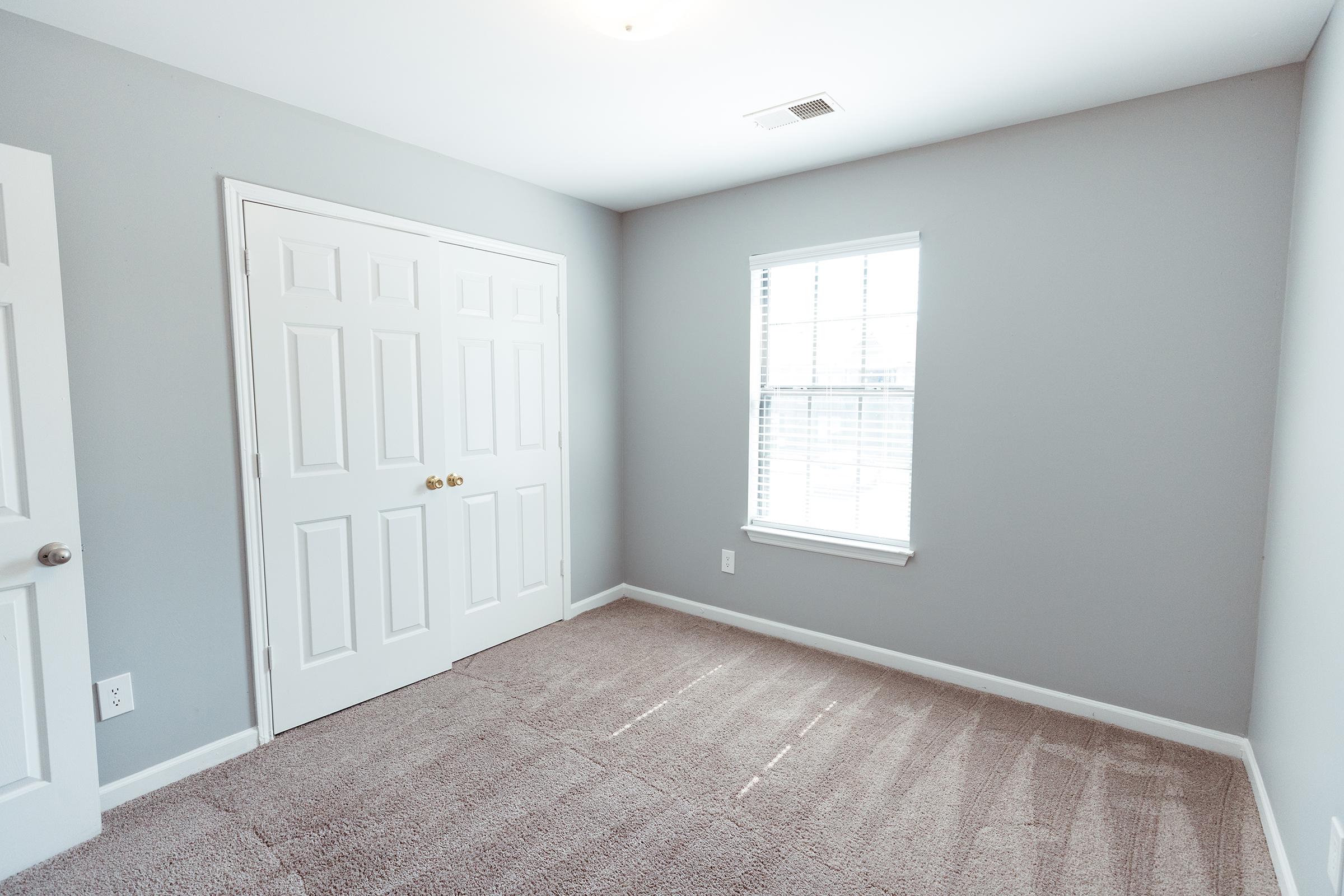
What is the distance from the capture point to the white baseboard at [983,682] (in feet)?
7.86

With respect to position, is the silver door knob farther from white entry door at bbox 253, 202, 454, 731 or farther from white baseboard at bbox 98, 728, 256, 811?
white baseboard at bbox 98, 728, 256, 811

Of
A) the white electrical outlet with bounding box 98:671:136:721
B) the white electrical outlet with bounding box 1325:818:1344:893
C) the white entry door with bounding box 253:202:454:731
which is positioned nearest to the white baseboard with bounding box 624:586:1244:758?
the white electrical outlet with bounding box 1325:818:1344:893

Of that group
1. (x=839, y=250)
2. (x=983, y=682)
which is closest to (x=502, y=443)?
(x=839, y=250)

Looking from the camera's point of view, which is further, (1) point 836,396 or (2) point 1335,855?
(1) point 836,396

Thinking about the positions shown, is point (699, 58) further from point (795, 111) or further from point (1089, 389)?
point (1089, 389)

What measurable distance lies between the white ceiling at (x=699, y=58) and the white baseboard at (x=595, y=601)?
2515 millimetres

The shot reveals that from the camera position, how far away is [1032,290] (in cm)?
264

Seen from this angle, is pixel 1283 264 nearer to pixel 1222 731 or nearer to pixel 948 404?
pixel 948 404

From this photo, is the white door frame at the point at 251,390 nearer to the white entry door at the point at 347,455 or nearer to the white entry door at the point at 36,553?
the white entry door at the point at 347,455

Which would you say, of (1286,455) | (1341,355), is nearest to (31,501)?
(1341,355)

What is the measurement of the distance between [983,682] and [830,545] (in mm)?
891

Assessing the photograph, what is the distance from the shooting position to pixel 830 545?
128 inches

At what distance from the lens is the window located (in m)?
3.03

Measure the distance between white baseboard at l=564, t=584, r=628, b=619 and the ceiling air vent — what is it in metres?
2.73
